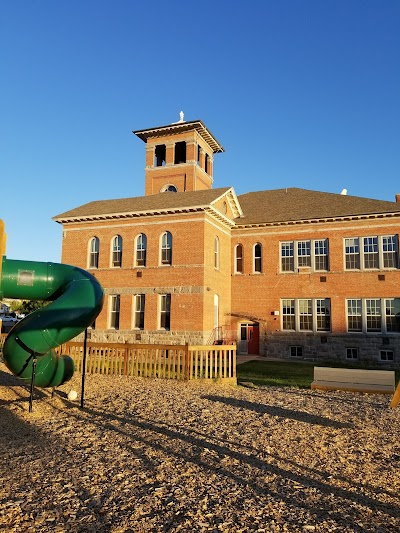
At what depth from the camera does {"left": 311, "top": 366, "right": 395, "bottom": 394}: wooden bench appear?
1178 centimetres

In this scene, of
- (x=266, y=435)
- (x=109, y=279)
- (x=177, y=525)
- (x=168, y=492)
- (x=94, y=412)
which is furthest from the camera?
(x=109, y=279)

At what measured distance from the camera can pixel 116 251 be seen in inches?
1041

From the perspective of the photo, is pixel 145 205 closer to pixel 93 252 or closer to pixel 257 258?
pixel 93 252

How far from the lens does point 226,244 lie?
26.9m

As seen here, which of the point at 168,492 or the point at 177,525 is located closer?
the point at 177,525

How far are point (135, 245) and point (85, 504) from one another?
21.7 m

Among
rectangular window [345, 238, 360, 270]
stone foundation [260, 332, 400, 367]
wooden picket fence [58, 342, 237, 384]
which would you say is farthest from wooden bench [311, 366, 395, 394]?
rectangular window [345, 238, 360, 270]

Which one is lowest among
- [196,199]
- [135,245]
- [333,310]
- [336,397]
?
[336,397]

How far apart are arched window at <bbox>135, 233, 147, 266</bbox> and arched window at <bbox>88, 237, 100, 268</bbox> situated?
118 inches

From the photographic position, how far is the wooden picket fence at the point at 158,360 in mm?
13727

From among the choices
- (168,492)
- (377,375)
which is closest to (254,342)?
(377,375)

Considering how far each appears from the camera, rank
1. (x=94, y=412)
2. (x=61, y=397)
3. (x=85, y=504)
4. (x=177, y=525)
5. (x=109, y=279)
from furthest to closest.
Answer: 1. (x=109, y=279)
2. (x=61, y=397)
3. (x=94, y=412)
4. (x=85, y=504)
5. (x=177, y=525)

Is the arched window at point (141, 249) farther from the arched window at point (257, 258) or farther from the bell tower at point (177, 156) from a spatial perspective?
the bell tower at point (177, 156)

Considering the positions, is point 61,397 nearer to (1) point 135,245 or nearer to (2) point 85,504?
(2) point 85,504
